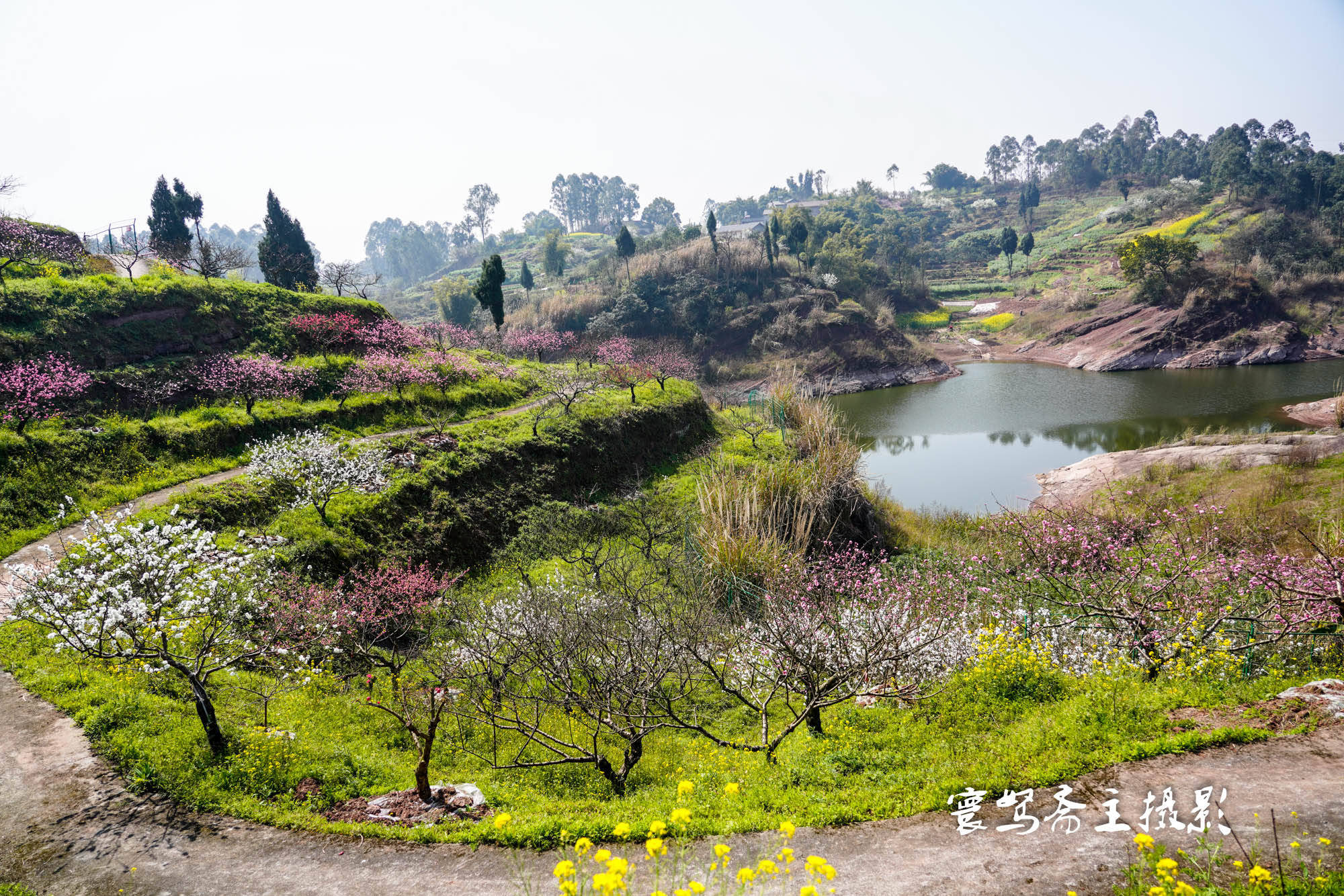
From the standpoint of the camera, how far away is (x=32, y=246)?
22844 millimetres


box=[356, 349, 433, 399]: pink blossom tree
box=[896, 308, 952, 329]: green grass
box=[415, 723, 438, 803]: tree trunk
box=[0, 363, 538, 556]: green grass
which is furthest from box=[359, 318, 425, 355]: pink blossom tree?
box=[896, 308, 952, 329]: green grass

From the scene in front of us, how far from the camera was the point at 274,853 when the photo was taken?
19.6 feet

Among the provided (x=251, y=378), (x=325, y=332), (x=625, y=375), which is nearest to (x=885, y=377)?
(x=625, y=375)

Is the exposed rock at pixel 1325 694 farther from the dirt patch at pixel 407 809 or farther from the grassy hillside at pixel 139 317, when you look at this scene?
the grassy hillside at pixel 139 317

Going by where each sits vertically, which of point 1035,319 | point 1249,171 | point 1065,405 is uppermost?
point 1249,171

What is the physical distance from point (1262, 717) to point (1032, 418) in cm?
3180

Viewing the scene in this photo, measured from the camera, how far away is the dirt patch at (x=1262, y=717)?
21.2 feet

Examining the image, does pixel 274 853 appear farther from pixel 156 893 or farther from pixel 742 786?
pixel 742 786

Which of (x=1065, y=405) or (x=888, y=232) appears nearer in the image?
(x=1065, y=405)

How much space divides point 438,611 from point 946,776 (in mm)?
9493

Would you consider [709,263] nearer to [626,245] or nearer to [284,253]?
[626,245]

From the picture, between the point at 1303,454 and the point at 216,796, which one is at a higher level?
the point at 216,796

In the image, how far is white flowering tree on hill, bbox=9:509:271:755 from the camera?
7227 millimetres

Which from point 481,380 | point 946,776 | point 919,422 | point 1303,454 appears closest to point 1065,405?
point 919,422
